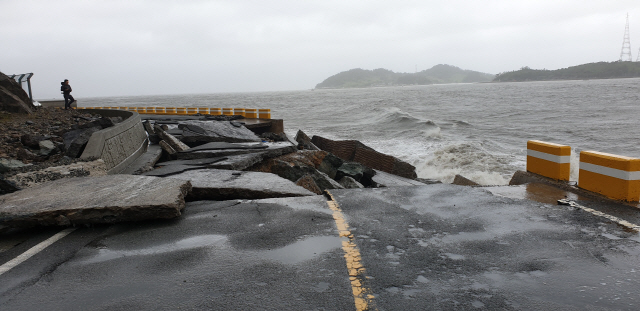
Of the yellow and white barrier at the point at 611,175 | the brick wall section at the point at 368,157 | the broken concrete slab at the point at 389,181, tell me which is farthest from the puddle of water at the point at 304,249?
the brick wall section at the point at 368,157

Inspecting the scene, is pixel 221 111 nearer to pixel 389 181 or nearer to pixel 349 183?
pixel 389 181

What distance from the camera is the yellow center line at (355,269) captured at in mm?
2853

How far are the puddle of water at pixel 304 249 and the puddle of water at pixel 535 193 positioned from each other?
3334 mm

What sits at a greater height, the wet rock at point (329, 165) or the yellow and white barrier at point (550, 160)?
the yellow and white barrier at point (550, 160)

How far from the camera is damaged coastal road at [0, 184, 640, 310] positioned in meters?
2.95

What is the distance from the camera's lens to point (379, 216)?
4.92 metres

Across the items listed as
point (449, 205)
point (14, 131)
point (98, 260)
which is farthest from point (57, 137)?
point (449, 205)

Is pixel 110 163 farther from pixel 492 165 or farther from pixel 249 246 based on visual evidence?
pixel 492 165

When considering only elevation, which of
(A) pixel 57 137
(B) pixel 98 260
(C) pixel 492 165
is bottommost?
(C) pixel 492 165

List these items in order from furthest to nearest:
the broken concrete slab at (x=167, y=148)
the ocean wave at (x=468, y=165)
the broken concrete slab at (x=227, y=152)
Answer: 1. the ocean wave at (x=468, y=165)
2. the broken concrete slab at (x=167, y=148)
3. the broken concrete slab at (x=227, y=152)

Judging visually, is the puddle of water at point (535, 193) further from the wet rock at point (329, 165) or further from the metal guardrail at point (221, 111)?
the metal guardrail at point (221, 111)

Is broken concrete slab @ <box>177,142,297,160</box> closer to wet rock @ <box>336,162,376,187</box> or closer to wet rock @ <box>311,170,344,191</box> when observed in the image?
wet rock @ <box>336,162,376,187</box>

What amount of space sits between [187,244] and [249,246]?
0.69 metres

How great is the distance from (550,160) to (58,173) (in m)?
8.07
